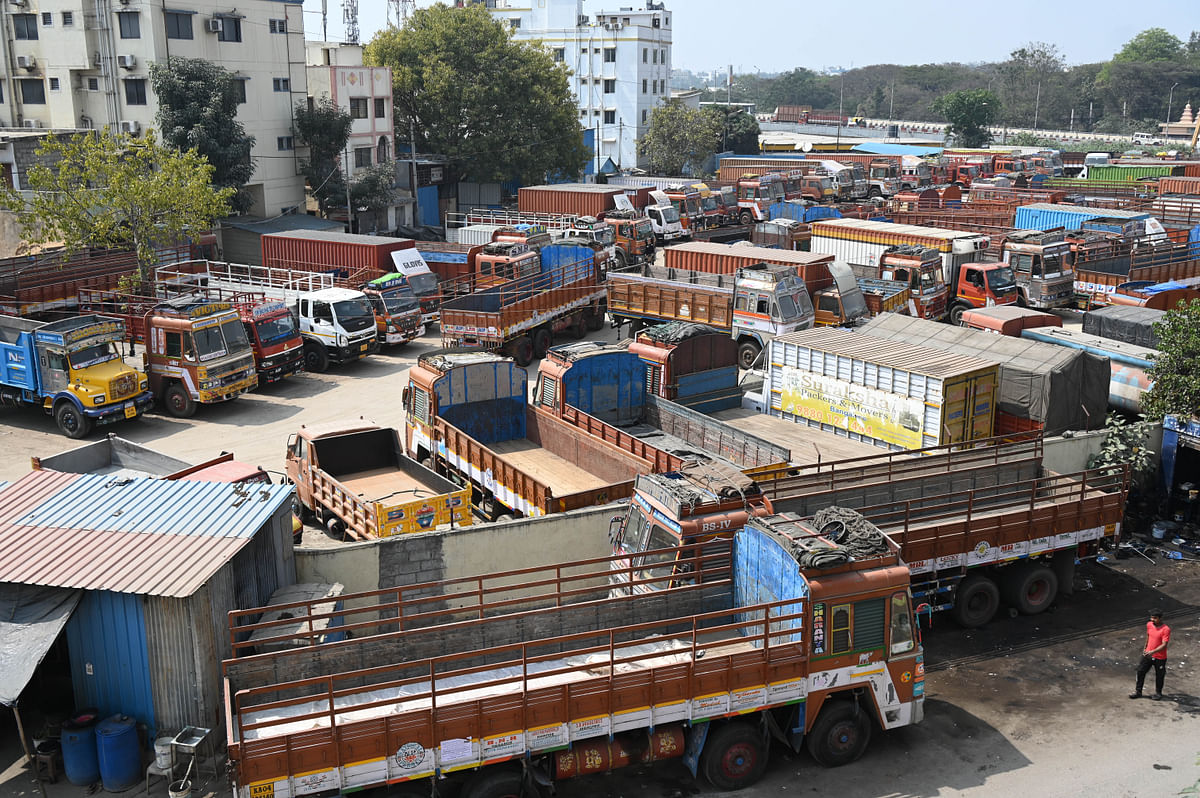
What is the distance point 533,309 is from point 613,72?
183 feet

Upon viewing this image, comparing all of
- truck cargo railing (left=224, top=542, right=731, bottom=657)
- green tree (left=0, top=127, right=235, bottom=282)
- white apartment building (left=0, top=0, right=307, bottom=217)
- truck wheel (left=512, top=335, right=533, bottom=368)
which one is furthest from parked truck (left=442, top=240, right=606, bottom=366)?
white apartment building (left=0, top=0, right=307, bottom=217)

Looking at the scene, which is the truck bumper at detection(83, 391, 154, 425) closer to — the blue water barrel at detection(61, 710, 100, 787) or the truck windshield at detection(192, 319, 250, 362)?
the truck windshield at detection(192, 319, 250, 362)

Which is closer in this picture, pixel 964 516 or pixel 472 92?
pixel 964 516

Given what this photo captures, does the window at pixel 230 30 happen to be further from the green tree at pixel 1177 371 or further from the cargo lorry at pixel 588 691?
the green tree at pixel 1177 371

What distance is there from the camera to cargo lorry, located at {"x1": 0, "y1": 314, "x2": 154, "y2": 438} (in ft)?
69.6

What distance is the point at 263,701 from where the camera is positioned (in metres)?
10.4

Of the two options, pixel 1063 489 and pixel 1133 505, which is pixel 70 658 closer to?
pixel 1063 489

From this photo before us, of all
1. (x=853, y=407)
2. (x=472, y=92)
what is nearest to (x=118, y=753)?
(x=853, y=407)

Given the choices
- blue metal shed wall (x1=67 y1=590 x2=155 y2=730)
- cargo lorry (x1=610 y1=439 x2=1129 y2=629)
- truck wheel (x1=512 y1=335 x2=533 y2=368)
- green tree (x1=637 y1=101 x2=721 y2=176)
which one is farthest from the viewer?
green tree (x1=637 y1=101 x2=721 y2=176)

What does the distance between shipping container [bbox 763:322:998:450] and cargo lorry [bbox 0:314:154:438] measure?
13.0 meters

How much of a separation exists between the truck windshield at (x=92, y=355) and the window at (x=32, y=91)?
25382mm

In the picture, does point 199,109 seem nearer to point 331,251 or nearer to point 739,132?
point 331,251

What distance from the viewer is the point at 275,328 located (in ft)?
81.8

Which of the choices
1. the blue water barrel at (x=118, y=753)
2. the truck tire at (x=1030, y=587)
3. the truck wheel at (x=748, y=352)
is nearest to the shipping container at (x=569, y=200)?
the truck wheel at (x=748, y=352)
